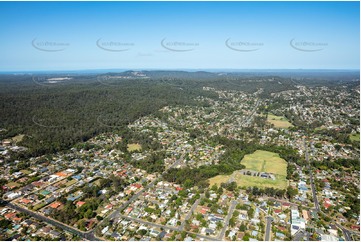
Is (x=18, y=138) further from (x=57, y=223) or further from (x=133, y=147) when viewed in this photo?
(x=57, y=223)

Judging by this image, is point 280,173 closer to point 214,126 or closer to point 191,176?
point 191,176

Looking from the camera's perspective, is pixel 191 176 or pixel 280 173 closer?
pixel 191 176

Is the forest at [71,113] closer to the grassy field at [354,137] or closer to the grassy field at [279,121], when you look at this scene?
the grassy field at [279,121]

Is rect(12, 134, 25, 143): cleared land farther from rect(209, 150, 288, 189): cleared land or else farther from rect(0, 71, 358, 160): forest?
rect(209, 150, 288, 189): cleared land

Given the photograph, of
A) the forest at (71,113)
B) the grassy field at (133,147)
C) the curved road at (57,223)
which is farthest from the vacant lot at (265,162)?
the forest at (71,113)

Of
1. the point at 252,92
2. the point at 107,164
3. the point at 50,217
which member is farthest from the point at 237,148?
the point at 252,92
